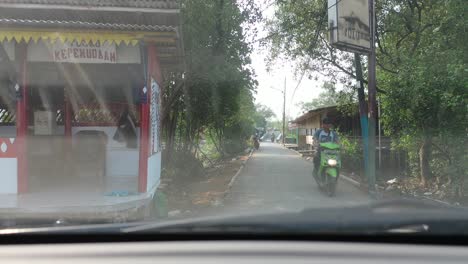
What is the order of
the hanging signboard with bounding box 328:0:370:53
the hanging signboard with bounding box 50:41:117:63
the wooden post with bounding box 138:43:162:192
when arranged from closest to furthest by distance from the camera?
1. the hanging signboard with bounding box 50:41:117:63
2. the wooden post with bounding box 138:43:162:192
3. the hanging signboard with bounding box 328:0:370:53

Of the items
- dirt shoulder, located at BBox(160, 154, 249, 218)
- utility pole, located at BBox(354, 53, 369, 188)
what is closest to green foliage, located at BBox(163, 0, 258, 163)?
dirt shoulder, located at BBox(160, 154, 249, 218)

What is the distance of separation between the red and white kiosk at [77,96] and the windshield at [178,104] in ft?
0.07

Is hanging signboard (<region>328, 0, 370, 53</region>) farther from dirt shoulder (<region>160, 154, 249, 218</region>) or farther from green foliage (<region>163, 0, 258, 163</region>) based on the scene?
dirt shoulder (<region>160, 154, 249, 218</region>)

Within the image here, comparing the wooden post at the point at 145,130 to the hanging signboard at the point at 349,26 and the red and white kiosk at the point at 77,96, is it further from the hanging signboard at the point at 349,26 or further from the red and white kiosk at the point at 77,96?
the hanging signboard at the point at 349,26

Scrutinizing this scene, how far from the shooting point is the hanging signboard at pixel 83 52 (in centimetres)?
714

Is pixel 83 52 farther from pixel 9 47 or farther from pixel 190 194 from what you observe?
pixel 190 194

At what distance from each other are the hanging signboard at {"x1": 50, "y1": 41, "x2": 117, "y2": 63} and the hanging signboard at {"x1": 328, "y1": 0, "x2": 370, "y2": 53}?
489 centimetres

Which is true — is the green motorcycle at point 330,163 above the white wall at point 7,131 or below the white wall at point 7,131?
below

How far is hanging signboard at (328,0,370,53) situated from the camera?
10.1 meters

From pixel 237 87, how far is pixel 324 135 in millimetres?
5224

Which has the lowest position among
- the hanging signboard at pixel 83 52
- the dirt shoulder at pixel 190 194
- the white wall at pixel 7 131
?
the dirt shoulder at pixel 190 194

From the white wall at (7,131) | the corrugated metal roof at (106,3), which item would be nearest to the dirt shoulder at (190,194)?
the white wall at (7,131)

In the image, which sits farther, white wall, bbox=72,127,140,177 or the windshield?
white wall, bbox=72,127,140,177

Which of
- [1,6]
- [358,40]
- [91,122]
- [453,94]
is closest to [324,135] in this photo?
[358,40]
